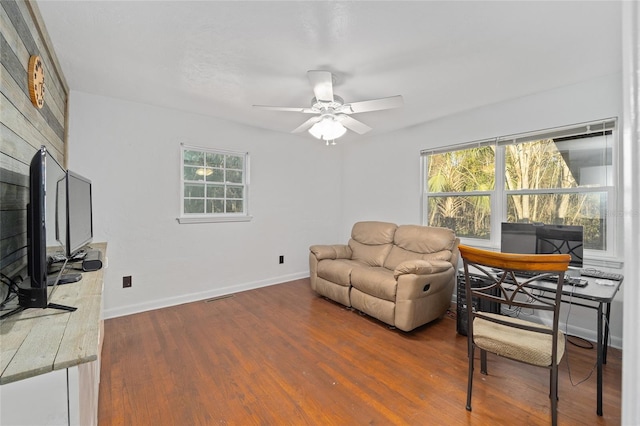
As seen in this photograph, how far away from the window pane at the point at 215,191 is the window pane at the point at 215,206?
78 mm

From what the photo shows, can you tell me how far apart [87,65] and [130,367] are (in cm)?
238

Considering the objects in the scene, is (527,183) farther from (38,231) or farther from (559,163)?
(38,231)

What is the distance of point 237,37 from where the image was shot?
1.95m

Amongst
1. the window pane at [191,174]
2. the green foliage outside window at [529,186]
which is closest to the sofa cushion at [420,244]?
the green foliage outside window at [529,186]

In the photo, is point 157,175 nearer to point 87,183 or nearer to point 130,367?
point 87,183

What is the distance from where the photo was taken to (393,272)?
10.7ft

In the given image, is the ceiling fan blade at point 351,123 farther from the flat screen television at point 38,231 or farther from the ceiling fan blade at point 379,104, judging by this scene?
the flat screen television at point 38,231

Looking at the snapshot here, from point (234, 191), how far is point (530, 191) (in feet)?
11.5

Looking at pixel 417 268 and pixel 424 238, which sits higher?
pixel 424 238

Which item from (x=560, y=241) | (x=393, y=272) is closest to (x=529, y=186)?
(x=560, y=241)

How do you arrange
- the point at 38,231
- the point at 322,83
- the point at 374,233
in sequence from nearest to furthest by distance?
the point at 38,231
the point at 322,83
the point at 374,233

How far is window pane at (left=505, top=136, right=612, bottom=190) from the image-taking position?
8.54 ft

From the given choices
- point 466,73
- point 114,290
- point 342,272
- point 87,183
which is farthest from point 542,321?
point 114,290

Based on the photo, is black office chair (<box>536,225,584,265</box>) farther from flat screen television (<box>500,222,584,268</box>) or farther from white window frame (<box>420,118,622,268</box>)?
white window frame (<box>420,118,622,268</box>)
